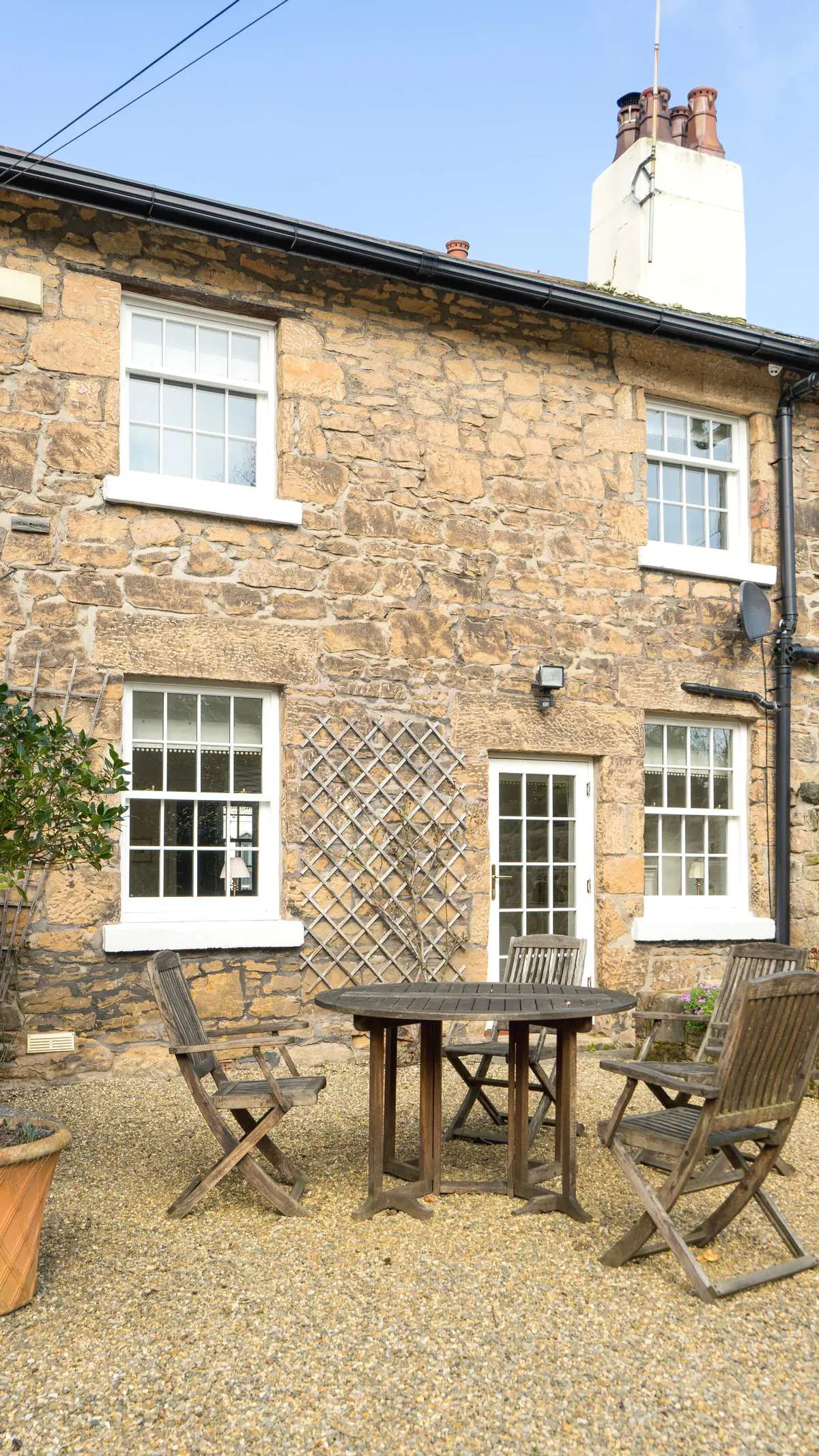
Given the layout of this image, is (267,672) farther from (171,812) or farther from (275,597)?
(171,812)

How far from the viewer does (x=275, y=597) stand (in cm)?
703

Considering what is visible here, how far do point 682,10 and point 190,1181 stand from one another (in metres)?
10.0

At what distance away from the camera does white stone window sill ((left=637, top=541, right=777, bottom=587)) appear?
820 centimetres

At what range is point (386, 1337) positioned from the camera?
3.13m

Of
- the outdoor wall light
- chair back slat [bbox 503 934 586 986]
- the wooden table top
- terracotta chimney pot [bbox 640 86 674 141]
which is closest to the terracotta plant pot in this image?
the wooden table top

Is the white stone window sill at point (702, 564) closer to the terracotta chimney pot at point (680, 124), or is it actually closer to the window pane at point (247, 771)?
the window pane at point (247, 771)

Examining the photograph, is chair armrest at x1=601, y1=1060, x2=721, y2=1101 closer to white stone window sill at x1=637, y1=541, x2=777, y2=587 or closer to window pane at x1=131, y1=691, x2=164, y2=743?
window pane at x1=131, y1=691, x2=164, y2=743

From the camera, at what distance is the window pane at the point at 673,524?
852 cm

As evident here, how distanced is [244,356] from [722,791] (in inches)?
178

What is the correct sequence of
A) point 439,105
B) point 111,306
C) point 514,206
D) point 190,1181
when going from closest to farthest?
point 190,1181
point 111,306
point 439,105
point 514,206

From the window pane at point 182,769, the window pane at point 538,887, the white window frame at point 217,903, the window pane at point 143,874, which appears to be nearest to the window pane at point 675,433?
the window pane at point 538,887

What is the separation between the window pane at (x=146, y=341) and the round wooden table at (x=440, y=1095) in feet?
14.0

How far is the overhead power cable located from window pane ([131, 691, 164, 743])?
292 cm

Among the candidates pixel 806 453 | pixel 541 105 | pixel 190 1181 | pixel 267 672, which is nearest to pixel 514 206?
pixel 541 105
